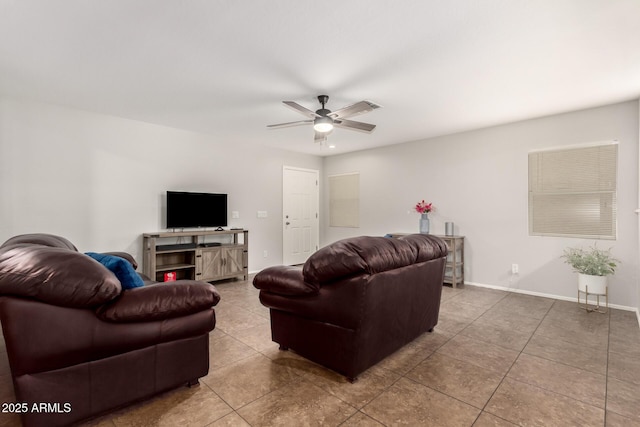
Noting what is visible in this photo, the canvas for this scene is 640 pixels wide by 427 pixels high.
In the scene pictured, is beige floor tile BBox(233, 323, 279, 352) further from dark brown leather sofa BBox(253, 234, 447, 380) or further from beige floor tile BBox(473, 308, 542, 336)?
beige floor tile BBox(473, 308, 542, 336)

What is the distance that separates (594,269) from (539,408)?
2580 mm

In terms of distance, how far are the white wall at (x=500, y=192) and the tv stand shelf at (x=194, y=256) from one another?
2682 millimetres

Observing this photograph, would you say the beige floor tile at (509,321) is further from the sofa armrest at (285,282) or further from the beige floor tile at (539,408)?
the sofa armrest at (285,282)

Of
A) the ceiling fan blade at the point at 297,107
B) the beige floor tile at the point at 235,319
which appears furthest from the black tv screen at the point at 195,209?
the ceiling fan blade at the point at 297,107

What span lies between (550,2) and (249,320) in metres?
3.53

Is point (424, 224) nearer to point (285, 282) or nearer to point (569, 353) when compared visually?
point (569, 353)

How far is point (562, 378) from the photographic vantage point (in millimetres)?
2131

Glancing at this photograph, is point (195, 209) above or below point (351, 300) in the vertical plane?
above

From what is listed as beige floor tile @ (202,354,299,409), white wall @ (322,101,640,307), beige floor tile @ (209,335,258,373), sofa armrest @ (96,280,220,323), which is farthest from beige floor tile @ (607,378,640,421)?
sofa armrest @ (96,280,220,323)

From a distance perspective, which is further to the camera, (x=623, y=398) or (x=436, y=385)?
(x=436, y=385)

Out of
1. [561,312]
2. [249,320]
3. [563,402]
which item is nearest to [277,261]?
[249,320]

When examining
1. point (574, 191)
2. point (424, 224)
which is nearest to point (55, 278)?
point (424, 224)

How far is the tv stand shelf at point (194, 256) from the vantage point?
14.1 ft

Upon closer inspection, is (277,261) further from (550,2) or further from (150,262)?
(550,2)
